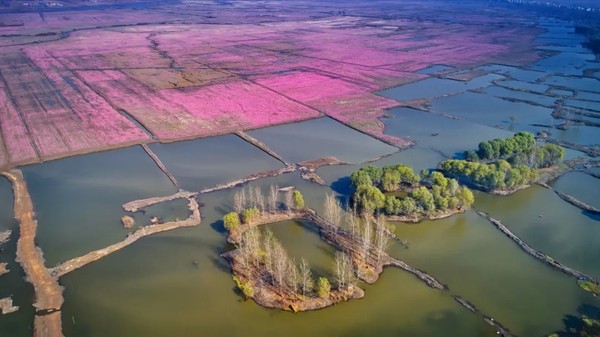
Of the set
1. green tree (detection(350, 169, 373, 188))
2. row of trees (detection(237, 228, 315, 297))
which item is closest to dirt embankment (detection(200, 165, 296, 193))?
green tree (detection(350, 169, 373, 188))

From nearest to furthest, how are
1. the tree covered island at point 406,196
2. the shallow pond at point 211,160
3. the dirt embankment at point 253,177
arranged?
the tree covered island at point 406,196, the dirt embankment at point 253,177, the shallow pond at point 211,160

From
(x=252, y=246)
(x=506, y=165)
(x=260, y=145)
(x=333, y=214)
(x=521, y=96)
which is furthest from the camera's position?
(x=521, y=96)

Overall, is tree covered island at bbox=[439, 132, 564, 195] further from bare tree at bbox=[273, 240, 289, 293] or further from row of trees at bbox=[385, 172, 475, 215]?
bare tree at bbox=[273, 240, 289, 293]

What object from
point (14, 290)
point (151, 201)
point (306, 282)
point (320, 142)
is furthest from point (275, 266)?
point (320, 142)

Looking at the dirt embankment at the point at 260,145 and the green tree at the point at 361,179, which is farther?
the dirt embankment at the point at 260,145

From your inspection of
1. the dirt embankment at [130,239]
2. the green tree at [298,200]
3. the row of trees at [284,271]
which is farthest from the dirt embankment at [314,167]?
the row of trees at [284,271]

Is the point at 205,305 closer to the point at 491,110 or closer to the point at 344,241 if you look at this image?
the point at 344,241

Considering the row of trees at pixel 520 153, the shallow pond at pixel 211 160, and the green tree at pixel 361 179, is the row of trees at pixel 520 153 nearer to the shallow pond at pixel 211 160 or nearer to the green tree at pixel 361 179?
the green tree at pixel 361 179
